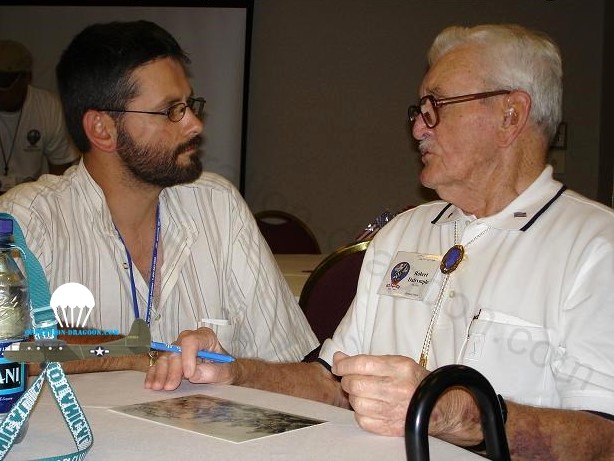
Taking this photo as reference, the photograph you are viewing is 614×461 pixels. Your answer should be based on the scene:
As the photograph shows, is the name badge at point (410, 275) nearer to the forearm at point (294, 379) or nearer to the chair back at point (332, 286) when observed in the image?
the forearm at point (294, 379)

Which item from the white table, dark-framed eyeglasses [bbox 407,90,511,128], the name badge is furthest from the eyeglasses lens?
the white table

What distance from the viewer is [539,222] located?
165 cm

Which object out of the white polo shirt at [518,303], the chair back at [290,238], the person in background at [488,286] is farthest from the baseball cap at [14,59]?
the white polo shirt at [518,303]

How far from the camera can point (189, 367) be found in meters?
1.34

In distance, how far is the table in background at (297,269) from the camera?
287cm

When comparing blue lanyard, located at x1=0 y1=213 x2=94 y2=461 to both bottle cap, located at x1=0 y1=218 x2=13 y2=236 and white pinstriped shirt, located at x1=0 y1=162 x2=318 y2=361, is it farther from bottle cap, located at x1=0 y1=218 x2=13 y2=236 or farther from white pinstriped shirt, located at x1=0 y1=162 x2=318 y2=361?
white pinstriped shirt, located at x1=0 y1=162 x2=318 y2=361

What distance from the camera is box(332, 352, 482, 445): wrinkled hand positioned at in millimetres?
1131

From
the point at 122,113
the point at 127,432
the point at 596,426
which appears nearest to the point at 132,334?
the point at 127,432

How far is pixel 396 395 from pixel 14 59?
17.9 feet

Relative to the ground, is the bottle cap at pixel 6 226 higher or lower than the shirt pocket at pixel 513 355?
higher

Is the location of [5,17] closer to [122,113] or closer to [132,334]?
[122,113]

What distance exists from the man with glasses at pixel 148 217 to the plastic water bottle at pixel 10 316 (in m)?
1.06

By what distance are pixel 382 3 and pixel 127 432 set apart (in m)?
5.14

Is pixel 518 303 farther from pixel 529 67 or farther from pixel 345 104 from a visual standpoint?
pixel 345 104
